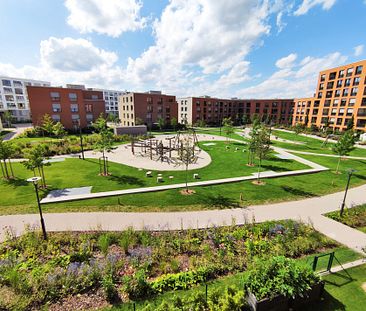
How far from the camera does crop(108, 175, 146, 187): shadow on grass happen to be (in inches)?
763

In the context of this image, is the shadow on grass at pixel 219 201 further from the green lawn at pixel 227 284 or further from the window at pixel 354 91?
the window at pixel 354 91

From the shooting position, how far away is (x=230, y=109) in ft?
322

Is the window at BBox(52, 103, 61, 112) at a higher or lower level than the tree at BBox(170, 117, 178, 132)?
higher

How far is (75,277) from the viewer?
7.92m

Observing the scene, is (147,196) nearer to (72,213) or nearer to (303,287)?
(72,213)

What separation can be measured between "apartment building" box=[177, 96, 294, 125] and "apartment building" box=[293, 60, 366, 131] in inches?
783

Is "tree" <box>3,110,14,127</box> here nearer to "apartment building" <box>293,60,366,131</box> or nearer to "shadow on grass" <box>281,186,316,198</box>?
"shadow on grass" <box>281,186,316,198</box>

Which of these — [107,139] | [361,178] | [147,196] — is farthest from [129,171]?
[361,178]

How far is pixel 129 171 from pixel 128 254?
14508 mm

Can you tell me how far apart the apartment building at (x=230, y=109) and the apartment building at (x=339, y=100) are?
19.9m

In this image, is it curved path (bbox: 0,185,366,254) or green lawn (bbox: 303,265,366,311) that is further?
curved path (bbox: 0,185,366,254)

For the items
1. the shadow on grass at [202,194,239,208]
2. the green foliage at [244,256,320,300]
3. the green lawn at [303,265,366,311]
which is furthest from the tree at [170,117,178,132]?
the green foliage at [244,256,320,300]

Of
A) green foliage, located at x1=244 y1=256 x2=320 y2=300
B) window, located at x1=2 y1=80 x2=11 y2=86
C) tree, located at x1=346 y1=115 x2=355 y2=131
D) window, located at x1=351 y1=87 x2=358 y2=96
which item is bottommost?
green foliage, located at x1=244 y1=256 x2=320 y2=300

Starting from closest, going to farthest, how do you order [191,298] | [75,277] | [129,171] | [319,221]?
[191,298] < [75,277] < [319,221] < [129,171]
